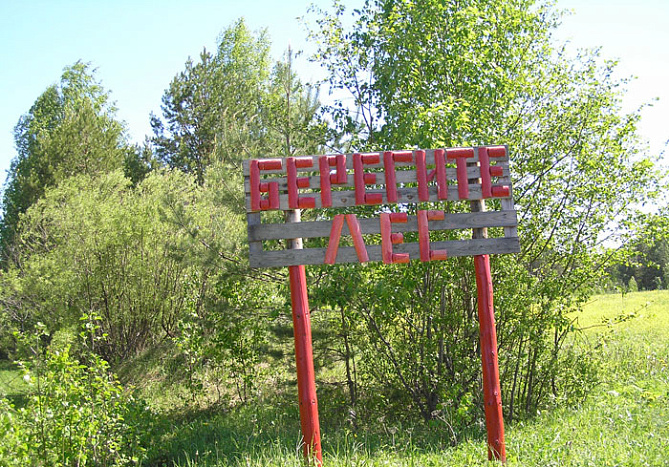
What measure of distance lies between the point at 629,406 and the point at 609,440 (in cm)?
143

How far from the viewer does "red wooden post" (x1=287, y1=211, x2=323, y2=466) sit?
529 centimetres

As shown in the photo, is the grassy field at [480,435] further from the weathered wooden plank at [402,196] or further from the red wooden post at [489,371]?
the weathered wooden plank at [402,196]

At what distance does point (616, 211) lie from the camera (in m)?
7.49

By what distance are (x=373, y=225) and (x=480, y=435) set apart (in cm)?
299

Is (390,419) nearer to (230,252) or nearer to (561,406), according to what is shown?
(561,406)

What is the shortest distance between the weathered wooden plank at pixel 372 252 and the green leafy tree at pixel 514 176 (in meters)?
1.35

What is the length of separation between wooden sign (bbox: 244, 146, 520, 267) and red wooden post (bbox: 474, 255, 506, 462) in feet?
0.90

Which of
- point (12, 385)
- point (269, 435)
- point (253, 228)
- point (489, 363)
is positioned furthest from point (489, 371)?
point (12, 385)

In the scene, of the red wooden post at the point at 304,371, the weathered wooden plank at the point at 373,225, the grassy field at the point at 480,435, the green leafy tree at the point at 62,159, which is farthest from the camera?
the green leafy tree at the point at 62,159

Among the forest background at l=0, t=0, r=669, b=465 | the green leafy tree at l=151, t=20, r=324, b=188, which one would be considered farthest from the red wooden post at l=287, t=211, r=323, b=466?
the green leafy tree at l=151, t=20, r=324, b=188

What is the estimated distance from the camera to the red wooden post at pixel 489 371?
18.2 feet

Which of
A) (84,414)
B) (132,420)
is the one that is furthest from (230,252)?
(84,414)

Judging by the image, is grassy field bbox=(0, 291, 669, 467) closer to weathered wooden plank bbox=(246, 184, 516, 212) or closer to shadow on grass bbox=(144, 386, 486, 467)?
shadow on grass bbox=(144, 386, 486, 467)

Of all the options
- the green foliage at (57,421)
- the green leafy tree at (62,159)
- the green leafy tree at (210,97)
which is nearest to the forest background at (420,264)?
the green foliage at (57,421)
